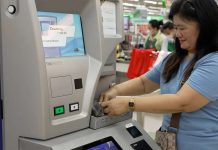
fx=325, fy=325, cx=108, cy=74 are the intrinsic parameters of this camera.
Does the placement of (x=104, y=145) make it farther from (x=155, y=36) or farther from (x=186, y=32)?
(x=155, y=36)

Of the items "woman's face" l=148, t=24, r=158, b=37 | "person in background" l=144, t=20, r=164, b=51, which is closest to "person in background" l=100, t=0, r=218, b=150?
"person in background" l=144, t=20, r=164, b=51

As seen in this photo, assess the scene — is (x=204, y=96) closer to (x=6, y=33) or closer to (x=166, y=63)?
(x=166, y=63)

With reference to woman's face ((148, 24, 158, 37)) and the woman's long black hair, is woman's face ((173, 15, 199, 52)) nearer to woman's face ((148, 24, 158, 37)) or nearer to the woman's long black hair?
the woman's long black hair

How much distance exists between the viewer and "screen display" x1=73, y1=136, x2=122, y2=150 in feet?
4.04

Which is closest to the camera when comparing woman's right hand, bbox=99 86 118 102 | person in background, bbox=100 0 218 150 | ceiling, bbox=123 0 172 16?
person in background, bbox=100 0 218 150

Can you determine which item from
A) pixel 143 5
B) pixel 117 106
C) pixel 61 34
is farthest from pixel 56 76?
pixel 143 5

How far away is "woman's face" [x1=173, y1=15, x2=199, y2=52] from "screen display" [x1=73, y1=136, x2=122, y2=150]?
0.55 metres

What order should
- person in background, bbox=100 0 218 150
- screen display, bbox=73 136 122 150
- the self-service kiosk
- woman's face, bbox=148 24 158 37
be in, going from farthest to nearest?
woman's face, bbox=148 24 158 37
person in background, bbox=100 0 218 150
screen display, bbox=73 136 122 150
the self-service kiosk

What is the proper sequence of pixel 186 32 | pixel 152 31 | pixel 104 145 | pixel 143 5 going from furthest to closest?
1. pixel 143 5
2. pixel 152 31
3. pixel 186 32
4. pixel 104 145

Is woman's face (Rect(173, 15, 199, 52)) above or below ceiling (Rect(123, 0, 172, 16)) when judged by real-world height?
below

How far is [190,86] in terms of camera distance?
1.34 m

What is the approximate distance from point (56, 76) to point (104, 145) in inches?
13.8

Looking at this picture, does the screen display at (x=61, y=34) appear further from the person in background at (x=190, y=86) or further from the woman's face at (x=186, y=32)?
the woman's face at (x=186, y=32)

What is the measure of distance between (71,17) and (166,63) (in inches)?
22.6
